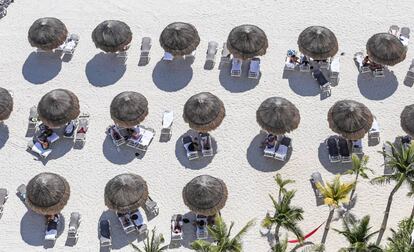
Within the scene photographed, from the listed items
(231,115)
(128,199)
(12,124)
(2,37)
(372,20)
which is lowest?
(128,199)

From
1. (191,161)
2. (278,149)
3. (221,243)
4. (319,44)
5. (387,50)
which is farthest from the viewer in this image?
(319,44)

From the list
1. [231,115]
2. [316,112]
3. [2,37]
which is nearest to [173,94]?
[231,115]

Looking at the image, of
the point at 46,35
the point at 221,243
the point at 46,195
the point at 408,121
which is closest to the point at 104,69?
the point at 46,35

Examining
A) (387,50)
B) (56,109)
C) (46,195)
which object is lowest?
(46,195)

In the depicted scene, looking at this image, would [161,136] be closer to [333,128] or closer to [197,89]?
[197,89]

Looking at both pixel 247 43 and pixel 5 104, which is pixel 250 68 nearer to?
pixel 247 43

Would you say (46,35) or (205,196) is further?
(46,35)
